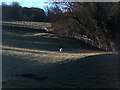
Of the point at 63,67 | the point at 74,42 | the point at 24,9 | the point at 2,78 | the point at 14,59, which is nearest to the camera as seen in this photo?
the point at 2,78

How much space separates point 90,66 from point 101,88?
6.83ft

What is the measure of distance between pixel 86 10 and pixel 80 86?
61.6 ft

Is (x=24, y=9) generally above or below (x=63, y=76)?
above

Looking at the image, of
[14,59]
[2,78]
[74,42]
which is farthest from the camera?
[74,42]

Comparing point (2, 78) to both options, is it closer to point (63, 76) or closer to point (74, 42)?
point (63, 76)

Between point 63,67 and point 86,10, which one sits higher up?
point 86,10

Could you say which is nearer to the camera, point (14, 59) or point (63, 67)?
point (63, 67)

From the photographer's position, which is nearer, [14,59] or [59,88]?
[59,88]

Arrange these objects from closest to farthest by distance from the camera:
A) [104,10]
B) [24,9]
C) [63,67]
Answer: [63,67] → [104,10] → [24,9]

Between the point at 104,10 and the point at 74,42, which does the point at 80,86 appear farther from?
the point at 74,42

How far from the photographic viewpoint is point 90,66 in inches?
468

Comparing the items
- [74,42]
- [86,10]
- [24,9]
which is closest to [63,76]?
[86,10]

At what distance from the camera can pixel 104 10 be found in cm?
2575

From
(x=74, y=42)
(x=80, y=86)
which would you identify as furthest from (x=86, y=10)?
(x=80, y=86)
